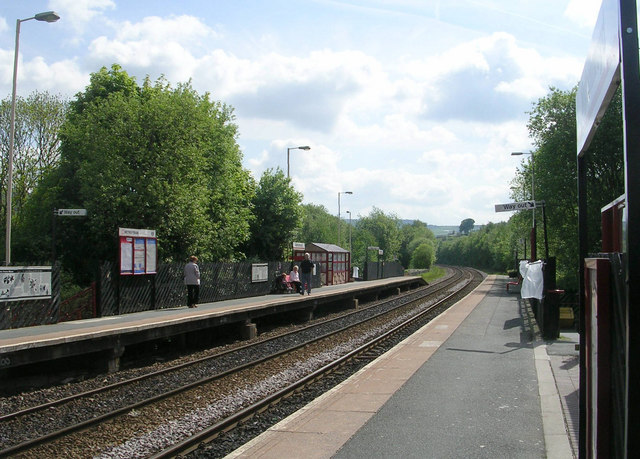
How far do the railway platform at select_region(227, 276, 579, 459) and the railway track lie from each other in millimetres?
1093

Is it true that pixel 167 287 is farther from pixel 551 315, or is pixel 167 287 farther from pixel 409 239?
pixel 409 239

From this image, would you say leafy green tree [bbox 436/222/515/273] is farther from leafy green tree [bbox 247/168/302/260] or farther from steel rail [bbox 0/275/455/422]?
steel rail [bbox 0/275/455/422]

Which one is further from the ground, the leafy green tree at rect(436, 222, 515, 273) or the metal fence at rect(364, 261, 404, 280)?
the leafy green tree at rect(436, 222, 515, 273)

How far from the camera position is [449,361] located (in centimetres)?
1012

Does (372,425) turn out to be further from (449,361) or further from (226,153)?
(226,153)

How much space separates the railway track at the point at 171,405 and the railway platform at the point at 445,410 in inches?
43.0

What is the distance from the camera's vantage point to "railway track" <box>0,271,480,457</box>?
6.48 meters

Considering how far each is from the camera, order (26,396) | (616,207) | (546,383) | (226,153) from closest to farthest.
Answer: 1. (616,207)
2. (546,383)
3. (26,396)
4. (226,153)

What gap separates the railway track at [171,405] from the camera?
6.48 meters

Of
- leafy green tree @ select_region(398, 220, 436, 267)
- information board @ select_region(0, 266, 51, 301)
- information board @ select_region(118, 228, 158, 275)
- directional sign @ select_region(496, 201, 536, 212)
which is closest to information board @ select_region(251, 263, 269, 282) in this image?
information board @ select_region(118, 228, 158, 275)

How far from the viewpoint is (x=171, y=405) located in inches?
325

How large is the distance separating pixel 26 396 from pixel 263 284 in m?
16.4

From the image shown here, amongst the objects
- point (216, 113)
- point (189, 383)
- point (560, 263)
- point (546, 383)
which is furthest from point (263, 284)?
point (560, 263)

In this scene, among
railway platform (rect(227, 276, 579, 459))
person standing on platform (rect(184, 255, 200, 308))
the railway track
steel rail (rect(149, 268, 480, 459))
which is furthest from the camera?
person standing on platform (rect(184, 255, 200, 308))
